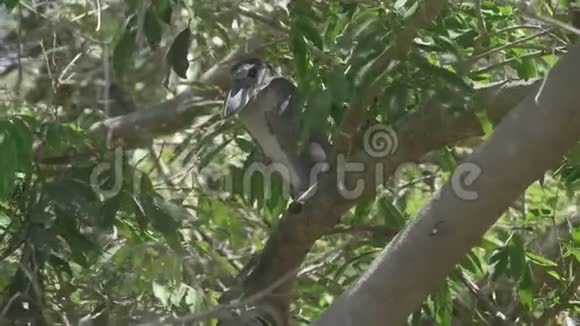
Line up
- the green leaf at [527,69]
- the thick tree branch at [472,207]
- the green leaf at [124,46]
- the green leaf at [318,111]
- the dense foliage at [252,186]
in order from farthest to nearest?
the green leaf at [527,69]
the green leaf at [124,46]
the dense foliage at [252,186]
the green leaf at [318,111]
the thick tree branch at [472,207]

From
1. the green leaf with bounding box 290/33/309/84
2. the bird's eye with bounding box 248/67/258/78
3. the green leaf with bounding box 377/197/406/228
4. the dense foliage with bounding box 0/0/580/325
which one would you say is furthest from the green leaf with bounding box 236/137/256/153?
the green leaf with bounding box 290/33/309/84

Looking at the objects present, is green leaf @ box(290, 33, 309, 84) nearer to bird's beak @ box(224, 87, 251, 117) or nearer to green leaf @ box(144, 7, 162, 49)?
green leaf @ box(144, 7, 162, 49)

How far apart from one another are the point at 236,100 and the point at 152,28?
19.0 inches

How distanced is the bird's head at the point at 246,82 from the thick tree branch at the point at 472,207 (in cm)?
81

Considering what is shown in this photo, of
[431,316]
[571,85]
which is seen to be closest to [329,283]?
[431,316]

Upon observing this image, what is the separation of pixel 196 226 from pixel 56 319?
0.35 meters

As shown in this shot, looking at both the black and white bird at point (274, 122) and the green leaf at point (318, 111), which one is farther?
the black and white bird at point (274, 122)

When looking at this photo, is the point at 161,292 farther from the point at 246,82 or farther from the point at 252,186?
the point at 246,82

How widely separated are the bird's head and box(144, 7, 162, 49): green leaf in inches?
16.9

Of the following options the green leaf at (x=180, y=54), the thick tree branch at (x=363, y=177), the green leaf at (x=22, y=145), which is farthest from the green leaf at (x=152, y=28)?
the thick tree branch at (x=363, y=177)

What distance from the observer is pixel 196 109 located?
2.84m

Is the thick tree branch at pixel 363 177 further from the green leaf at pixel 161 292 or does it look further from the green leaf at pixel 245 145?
the green leaf at pixel 245 145

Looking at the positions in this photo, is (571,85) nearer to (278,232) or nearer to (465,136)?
(465,136)

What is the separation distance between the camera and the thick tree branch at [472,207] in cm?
138
